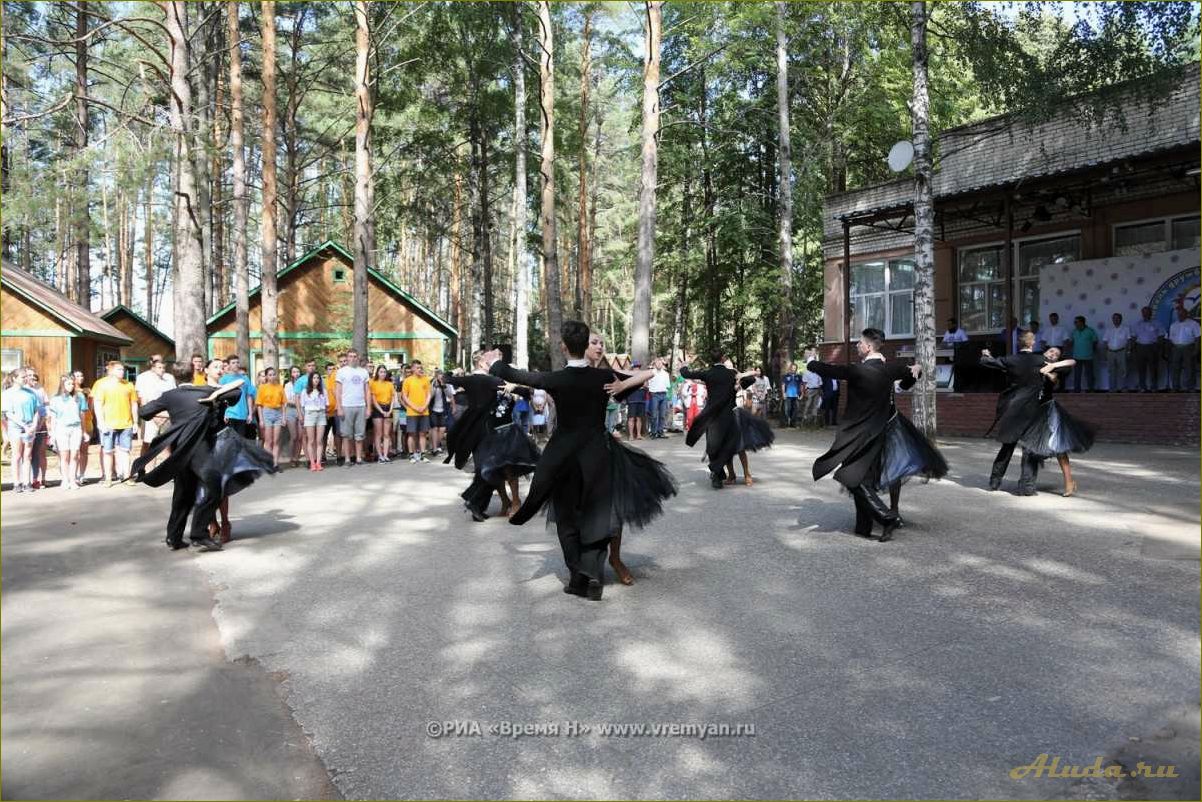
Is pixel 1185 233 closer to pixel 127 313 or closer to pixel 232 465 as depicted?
pixel 232 465

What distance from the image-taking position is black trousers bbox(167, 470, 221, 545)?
8578 mm

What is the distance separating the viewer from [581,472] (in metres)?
6.75

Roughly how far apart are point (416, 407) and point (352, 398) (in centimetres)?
146

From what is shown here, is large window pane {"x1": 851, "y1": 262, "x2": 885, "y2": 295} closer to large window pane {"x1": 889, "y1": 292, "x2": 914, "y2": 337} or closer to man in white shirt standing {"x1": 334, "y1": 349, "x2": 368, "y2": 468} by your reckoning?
large window pane {"x1": 889, "y1": 292, "x2": 914, "y2": 337}

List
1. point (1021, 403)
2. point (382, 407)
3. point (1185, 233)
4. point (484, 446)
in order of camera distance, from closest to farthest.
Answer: point (484, 446)
point (1021, 403)
point (382, 407)
point (1185, 233)

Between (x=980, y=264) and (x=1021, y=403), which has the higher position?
(x=980, y=264)

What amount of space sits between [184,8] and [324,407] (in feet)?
33.7

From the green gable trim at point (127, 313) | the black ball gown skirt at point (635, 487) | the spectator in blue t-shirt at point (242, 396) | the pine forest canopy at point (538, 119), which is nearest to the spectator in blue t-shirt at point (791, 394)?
the pine forest canopy at point (538, 119)

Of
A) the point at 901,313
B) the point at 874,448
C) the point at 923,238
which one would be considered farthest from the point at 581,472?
the point at 901,313

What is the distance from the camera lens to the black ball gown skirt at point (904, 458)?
850cm

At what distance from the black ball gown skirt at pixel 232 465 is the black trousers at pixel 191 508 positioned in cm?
8

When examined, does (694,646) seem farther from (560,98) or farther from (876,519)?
(560,98)

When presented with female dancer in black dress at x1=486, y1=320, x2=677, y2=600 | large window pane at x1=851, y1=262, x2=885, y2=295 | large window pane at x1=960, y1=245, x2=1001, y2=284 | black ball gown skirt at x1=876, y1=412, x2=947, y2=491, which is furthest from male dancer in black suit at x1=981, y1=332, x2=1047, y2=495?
large window pane at x1=851, y1=262, x2=885, y2=295

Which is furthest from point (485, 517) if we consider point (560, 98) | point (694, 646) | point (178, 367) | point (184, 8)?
point (560, 98)
